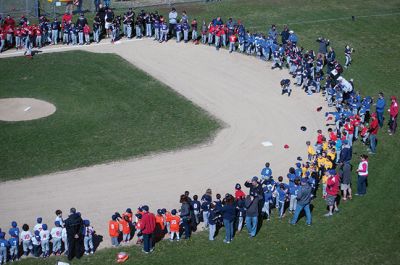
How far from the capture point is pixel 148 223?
22.1 m

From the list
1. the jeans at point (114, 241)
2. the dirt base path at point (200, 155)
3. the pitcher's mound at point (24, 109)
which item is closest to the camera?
the jeans at point (114, 241)

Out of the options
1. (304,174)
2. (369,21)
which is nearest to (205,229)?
(304,174)

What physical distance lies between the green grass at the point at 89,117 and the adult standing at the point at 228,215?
771cm

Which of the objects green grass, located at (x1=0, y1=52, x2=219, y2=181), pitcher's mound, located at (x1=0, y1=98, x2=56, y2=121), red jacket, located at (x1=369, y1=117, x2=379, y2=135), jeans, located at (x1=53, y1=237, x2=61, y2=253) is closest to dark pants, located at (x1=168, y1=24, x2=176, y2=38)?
green grass, located at (x1=0, y1=52, x2=219, y2=181)

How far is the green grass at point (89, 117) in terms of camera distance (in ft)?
96.9

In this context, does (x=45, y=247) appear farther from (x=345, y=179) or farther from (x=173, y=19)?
(x=173, y=19)

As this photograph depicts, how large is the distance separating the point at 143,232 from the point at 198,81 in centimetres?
1727

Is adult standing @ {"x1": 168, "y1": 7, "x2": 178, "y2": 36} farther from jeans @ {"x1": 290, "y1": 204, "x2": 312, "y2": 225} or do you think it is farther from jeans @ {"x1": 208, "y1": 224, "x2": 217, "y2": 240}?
jeans @ {"x1": 208, "y1": 224, "x2": 217, "y2": 240}

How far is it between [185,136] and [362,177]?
923cm

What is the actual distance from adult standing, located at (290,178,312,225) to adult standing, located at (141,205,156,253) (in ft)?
17.3

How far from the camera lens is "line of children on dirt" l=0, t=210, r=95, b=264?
21891 millimetres

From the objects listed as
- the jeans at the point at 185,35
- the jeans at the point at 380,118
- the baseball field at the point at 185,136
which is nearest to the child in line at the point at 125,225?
the baseball field at the point at 185,136

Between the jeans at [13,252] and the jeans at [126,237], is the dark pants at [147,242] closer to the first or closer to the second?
the jeans at [126,237]

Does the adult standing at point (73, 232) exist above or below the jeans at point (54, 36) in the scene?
below
